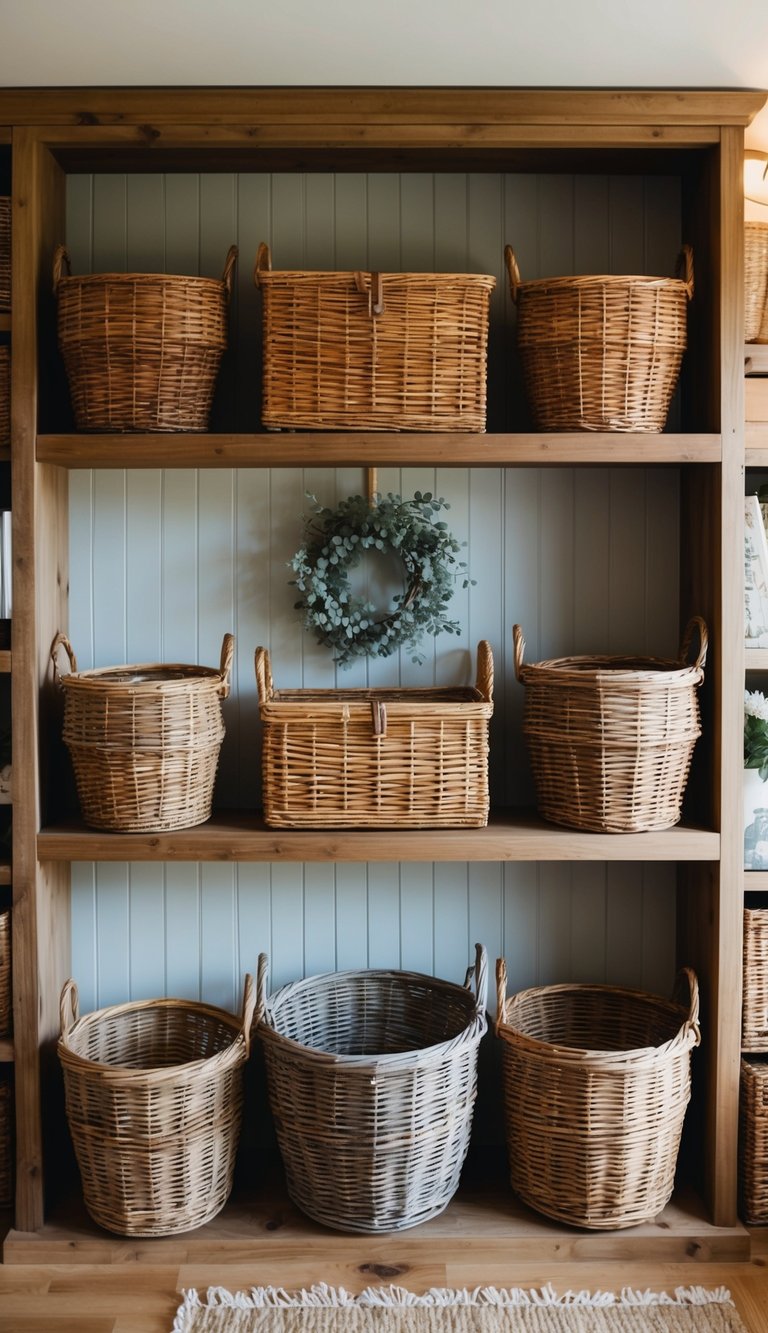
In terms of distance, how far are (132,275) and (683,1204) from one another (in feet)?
7.43

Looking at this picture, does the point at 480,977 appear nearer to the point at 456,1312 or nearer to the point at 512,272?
the point at 456,1312

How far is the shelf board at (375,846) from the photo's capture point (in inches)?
88.0

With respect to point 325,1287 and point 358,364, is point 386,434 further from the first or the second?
point 325,1287

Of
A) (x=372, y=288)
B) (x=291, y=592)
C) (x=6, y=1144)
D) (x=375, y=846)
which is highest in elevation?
(x=372, y=288)

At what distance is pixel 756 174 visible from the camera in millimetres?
2490

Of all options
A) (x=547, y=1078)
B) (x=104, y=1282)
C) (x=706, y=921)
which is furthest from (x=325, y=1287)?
(x=706, y=921)

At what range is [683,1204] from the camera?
2348 mm

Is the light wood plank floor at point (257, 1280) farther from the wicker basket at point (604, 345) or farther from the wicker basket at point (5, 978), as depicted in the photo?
the wicker basket at point (604, 345)

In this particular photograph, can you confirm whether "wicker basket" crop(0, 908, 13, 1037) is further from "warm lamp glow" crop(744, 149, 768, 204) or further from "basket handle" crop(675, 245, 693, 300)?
"warm lamp glow" crop(744, 149, 768, 204)

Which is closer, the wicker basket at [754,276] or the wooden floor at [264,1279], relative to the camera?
the wooden floor at [264,1279]

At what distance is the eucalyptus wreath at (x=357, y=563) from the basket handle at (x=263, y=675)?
18 centimetres

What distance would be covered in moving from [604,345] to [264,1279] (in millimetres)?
1991

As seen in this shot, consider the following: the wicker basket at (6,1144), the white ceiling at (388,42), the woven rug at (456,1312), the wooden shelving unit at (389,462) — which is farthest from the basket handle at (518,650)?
the wicker basket at (6,1144)

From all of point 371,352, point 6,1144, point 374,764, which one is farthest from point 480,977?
point 371,352
